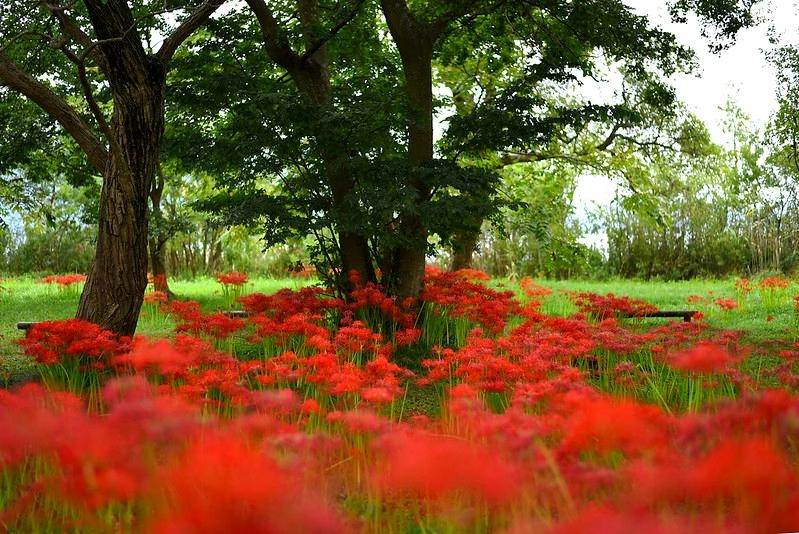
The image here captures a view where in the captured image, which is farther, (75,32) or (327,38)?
(327,38)

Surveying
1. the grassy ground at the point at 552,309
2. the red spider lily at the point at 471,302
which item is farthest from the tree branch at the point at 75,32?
the red spider lily at the point at 471,302

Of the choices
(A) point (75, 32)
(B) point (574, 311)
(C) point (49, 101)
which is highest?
(A) point (75, 32)

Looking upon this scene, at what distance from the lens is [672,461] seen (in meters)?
1.54

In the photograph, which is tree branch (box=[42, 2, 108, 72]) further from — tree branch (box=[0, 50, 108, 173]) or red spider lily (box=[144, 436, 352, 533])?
red spider lily (box=[144, 436, 352, 533])

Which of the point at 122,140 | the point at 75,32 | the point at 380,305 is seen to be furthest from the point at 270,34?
the point at 380,305

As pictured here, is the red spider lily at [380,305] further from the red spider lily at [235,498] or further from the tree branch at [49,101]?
the red spider lily at [235,498]

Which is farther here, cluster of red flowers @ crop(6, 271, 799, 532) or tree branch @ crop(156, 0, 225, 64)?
tree branch @ crop(156, 0, 225, 64)

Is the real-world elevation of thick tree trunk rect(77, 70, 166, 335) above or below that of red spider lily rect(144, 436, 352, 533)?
above

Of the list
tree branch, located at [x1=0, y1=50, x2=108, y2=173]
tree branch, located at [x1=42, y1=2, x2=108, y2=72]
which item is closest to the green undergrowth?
tree branch, located at [x1=0, y1=50, x2=108, y2=173]

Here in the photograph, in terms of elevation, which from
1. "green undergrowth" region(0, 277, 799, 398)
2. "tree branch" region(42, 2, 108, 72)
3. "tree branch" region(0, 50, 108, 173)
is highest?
"tree branch" region(42, 2, 108, 72)

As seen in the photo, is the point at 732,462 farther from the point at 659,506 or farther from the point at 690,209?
the point at 690,209

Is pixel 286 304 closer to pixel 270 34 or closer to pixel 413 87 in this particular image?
pixel 413 87

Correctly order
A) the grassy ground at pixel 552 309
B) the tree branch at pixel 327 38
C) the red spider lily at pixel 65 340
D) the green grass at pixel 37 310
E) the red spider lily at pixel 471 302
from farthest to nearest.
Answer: the grassy ground at pixel 552 309
the tree branch at pixel 327 38
the green grass at pixel 37 310
the red spider lily at pixel 471 302
the red spider lily at pixel 65 340

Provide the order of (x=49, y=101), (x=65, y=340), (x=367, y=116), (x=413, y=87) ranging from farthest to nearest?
(x=413, y=87)
(x=367, y=116)
(x=49, y=101)
(x=65, y=340)
